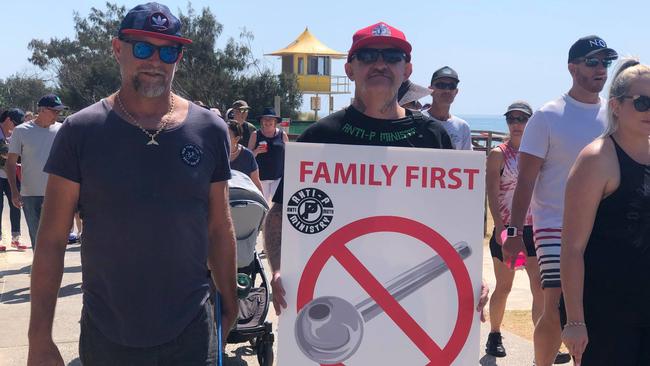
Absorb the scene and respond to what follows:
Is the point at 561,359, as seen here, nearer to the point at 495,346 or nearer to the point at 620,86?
the point at 495,346

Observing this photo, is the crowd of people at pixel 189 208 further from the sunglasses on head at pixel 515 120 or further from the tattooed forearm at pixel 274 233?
the sunglasses on head at pixel 515 120

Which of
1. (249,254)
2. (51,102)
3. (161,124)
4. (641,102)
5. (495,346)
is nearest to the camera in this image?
(161,124)

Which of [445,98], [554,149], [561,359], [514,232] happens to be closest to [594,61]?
[554,149]

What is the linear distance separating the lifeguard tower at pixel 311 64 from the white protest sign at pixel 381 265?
55513mm

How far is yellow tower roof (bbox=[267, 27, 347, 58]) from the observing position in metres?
61.0

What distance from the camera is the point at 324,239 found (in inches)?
124

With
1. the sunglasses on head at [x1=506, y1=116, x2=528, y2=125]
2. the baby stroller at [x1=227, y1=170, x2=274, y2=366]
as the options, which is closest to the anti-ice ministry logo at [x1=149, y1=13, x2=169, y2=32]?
the baby stroller at [x1=227, y1=170, x2=274, y2=366]

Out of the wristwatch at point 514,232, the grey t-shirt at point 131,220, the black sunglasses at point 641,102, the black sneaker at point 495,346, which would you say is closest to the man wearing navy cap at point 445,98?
the black sneaker at point 495,346

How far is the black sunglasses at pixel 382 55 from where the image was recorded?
131 inches

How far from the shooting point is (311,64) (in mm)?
61312

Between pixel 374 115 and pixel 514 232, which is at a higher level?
pixel 374 115

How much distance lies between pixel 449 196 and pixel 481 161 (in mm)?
186

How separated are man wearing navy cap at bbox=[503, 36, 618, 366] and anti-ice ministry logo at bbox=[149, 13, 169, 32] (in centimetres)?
258

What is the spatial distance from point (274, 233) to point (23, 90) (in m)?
67.1
